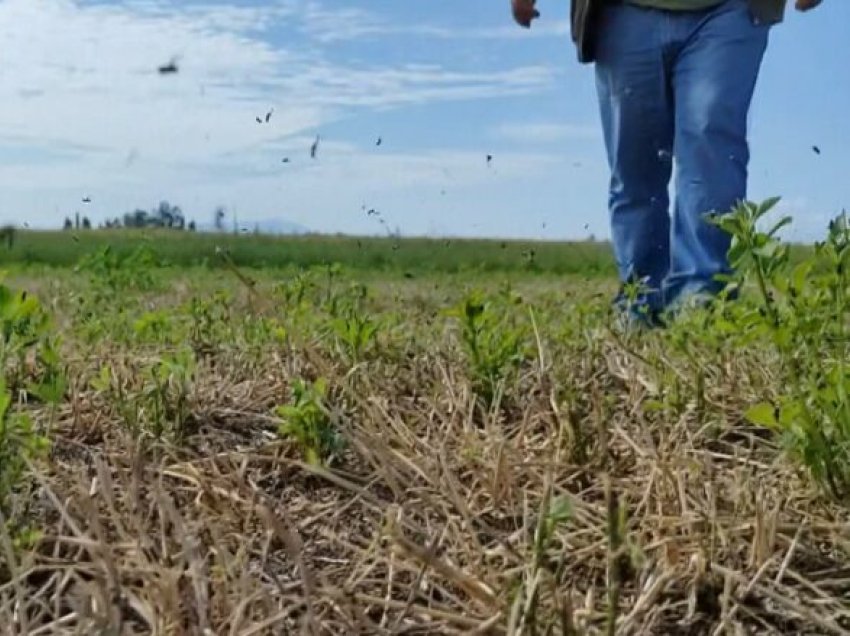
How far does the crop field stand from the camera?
5.05ft

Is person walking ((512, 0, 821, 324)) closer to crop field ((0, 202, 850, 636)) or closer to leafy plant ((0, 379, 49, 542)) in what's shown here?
crop field ((0, 202, 850, 636))

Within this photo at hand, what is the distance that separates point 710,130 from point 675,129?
11.3 inches

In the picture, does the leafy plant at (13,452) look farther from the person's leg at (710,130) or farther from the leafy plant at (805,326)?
the person's leg at (710,130)

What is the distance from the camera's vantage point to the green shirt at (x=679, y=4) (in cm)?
480

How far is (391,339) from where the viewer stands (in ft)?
10.4

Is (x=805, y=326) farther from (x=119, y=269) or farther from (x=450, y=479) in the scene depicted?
(x=119, y=269)

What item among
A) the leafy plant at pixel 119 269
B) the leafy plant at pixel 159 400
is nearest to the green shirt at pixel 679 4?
the leafy plant at pixel 119 269

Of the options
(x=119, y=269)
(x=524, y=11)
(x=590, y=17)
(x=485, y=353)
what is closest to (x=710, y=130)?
(x=590, y=17)

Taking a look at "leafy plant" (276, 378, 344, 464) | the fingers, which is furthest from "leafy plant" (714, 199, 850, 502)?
the fingers

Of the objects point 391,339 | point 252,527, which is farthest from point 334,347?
point 252,527

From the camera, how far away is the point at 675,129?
4.98 meters

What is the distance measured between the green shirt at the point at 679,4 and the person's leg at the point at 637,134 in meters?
0.03

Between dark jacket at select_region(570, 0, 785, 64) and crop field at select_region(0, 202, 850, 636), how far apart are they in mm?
2113

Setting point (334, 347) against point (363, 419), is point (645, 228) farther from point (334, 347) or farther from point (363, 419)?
point (363, 419)
